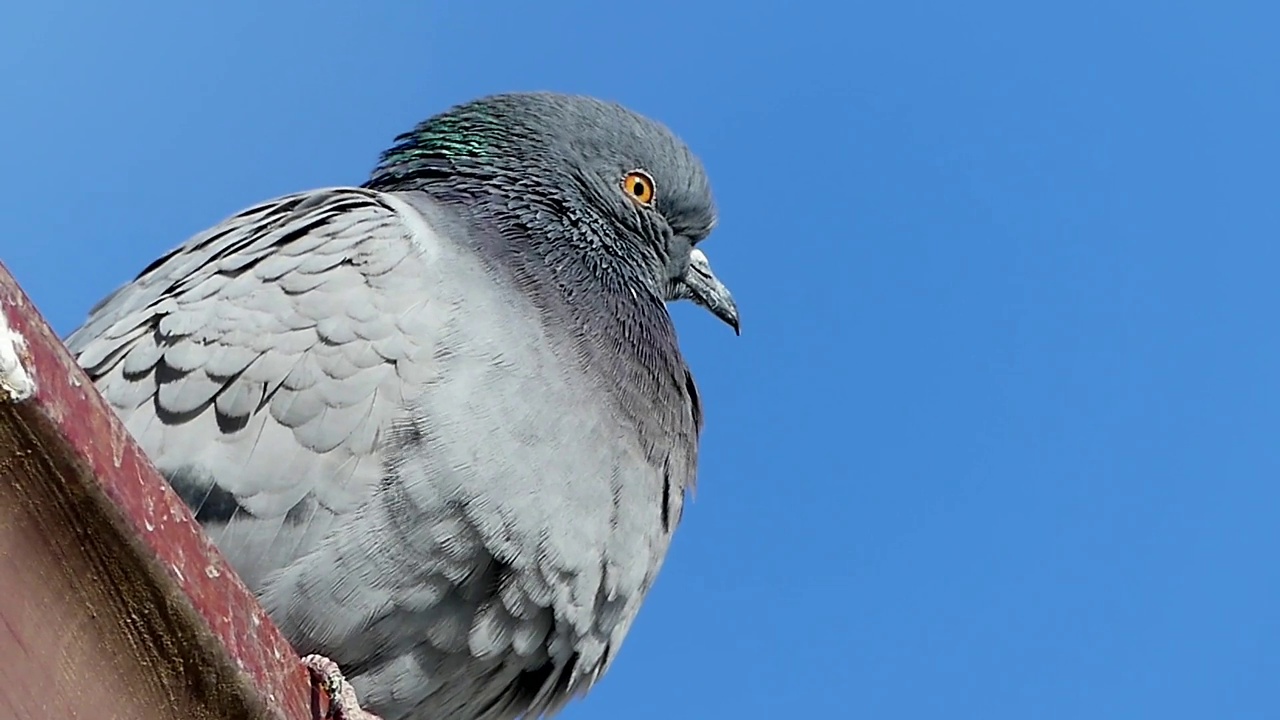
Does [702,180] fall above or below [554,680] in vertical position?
above

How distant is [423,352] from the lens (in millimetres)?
5082

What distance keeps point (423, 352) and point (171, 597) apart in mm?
2139

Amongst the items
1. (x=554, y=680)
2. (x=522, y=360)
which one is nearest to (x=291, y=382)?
(x=522, y=360)

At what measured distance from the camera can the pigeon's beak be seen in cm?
754

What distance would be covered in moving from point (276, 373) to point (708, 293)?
9.51 feet

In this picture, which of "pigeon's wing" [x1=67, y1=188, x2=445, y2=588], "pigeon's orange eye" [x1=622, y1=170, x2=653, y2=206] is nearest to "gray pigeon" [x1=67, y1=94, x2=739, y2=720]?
"pigeon's wing" [x1=67, y1=188, x2=445, y2=588]

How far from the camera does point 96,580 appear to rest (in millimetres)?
2906

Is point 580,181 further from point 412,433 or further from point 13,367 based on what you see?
point 13,367

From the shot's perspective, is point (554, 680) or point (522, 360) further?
point (554, 680)

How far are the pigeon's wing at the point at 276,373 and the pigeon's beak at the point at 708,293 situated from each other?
2.20 m

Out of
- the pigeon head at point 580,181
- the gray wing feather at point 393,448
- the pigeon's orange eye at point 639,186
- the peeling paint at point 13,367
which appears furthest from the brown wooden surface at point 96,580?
the pigeon's orange eye at point 639,186

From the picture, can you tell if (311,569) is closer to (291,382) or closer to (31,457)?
(291,382)

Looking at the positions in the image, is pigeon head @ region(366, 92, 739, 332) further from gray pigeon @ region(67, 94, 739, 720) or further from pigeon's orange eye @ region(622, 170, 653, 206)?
gray pigeon @ region(67, 94, 739, 720)

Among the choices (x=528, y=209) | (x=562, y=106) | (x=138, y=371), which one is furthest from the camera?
(x=562, y=106)
